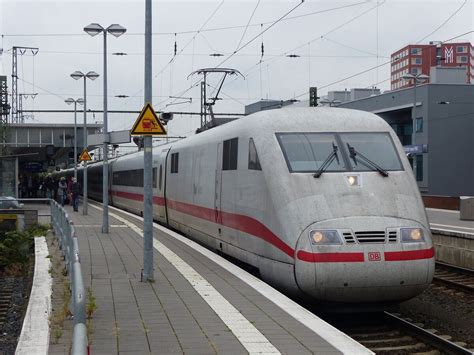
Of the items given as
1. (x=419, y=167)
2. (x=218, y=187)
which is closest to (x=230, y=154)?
(x=218, y=187)

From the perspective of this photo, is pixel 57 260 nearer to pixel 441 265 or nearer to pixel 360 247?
pixel 360 247

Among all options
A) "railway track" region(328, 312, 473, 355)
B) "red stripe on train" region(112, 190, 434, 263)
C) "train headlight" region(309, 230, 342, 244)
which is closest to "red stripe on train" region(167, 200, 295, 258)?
"red stripe on train" region(112, 190, 434, 263)

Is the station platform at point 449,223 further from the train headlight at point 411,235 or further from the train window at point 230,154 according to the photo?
the train headlight at point 411,235

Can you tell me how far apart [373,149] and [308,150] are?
1.01 meters

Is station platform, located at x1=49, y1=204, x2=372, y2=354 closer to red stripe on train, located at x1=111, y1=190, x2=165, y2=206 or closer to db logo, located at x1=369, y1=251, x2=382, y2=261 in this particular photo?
db logo, located at x1=369, y1=251, x2=382, y2=261

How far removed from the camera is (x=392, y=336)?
27.5ft

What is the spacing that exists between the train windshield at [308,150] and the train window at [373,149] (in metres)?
0.21

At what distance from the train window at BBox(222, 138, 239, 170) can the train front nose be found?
10.5 feet

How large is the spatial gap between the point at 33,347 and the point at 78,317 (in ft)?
8.05

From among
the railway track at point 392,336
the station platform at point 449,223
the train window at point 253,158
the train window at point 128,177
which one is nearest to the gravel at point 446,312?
the railway track at point 392,336

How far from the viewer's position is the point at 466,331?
903cm

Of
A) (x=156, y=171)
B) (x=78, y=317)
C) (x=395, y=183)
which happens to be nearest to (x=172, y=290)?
(x=395, y=183)

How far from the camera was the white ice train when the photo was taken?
26.7 ft

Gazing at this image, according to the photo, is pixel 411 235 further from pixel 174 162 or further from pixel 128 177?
pixel 128 177
